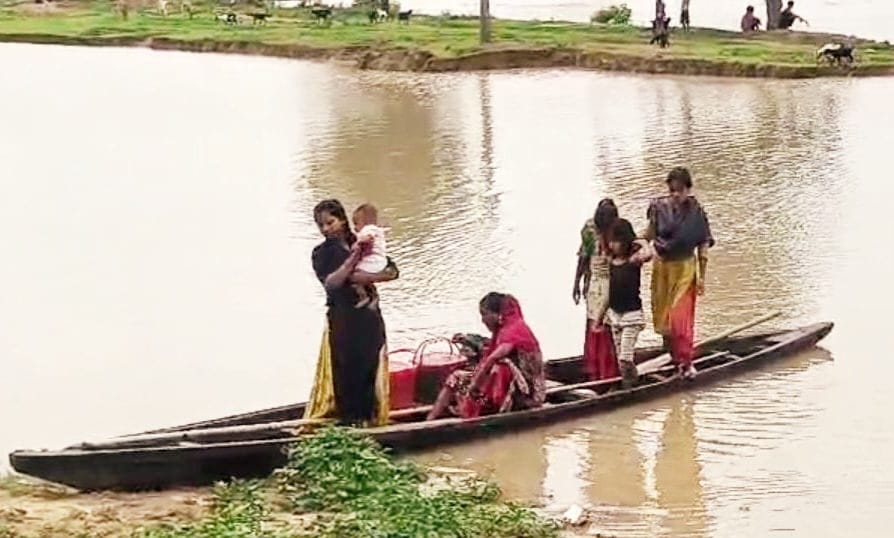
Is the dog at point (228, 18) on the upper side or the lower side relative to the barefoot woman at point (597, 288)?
upper

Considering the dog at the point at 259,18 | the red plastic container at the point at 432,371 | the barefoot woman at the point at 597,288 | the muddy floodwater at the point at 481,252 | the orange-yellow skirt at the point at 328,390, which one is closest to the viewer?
the orange-yellow skirt at the point at 328,390

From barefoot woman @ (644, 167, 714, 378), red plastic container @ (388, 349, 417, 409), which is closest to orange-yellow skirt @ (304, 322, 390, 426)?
red plastic container @ (388, 349, 417, 409)

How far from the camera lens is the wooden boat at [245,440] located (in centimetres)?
823

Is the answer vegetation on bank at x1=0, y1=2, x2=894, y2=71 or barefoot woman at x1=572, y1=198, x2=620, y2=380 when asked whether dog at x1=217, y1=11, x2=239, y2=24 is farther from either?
barefoot woman at x1=572, y1=198, x2=620, y2=380

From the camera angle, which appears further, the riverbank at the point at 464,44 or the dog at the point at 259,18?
the dog at the point at 259,18

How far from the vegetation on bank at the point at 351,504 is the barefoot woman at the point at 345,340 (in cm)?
32

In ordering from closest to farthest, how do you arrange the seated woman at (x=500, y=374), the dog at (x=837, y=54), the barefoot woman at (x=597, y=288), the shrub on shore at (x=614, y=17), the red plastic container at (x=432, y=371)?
the seated woman at (x=500, y=374) < the red plastic container at (x=432, y=371) < the barefoot woman at (x=597, y=288) < the dog at (x=837, y=54) < the shrub on shore at (x=614, y=17)

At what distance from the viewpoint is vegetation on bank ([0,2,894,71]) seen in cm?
3488

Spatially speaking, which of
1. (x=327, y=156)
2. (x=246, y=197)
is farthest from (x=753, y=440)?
(x=327, y=156)

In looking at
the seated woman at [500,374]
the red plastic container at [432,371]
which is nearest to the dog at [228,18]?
the red plastic container at [432,371]

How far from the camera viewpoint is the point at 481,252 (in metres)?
16.2

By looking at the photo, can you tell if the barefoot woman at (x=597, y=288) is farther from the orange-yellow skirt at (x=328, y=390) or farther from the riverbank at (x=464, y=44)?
the riverbank at (x=464, y=44)

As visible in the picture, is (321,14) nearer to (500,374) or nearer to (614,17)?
(614,17)

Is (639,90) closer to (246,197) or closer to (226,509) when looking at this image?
(246,197)
